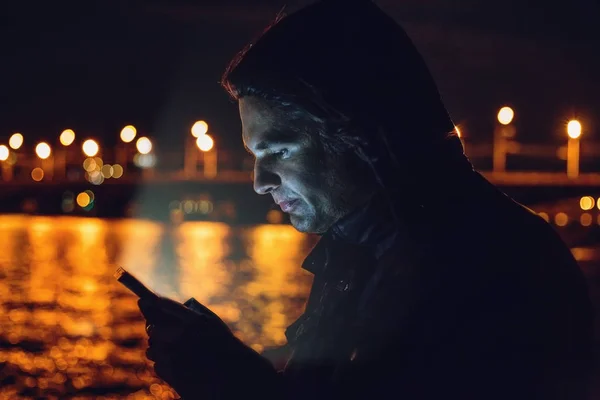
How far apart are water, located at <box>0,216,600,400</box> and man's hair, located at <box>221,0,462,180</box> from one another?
7.92 metres

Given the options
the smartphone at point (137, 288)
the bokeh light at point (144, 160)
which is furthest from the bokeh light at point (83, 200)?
the smartphone at point (137, 288)

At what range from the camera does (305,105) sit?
1.56m

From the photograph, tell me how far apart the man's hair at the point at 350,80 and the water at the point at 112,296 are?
7918mm

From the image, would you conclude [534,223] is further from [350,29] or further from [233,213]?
[233,213]

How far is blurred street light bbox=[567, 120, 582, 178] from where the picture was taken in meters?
30.8

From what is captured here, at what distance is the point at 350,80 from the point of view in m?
1.53

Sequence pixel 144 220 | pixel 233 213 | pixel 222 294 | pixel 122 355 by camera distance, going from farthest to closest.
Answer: pixel 233 213 → pixel 144 220 → pixel 222 294 → pixel 122 355

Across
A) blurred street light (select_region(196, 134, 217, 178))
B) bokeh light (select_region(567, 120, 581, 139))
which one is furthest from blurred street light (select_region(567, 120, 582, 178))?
Answer: blurred street light (select_region(196, 134, 217, 178))

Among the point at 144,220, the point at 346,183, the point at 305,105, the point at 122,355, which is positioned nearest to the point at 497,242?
the point at 346,183

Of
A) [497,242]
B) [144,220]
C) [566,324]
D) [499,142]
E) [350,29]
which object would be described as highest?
[499,142]

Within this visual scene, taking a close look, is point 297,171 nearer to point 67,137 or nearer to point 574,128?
point 574,128

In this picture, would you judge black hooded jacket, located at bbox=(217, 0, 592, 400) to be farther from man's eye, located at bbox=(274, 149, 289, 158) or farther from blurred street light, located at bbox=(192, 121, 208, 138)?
blurred street light, located at bbox=(192, 121, 208, 138)

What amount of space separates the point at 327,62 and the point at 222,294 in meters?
15.2

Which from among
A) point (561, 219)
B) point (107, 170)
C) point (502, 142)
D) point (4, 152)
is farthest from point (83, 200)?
point (561, 219)
